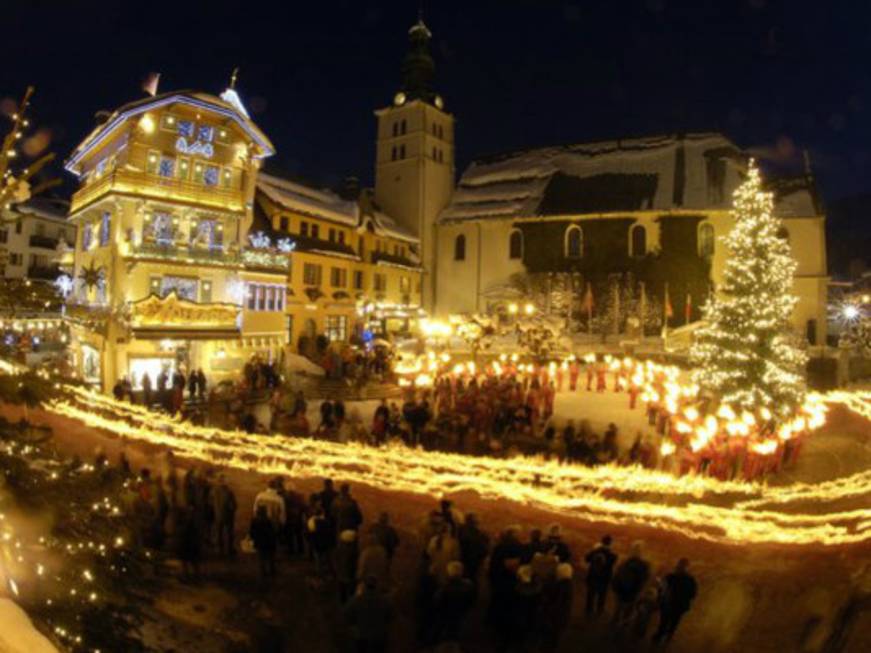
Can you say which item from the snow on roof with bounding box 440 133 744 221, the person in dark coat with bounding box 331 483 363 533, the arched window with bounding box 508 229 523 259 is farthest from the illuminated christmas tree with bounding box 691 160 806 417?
the arched window with bounding box 508 229 523 259

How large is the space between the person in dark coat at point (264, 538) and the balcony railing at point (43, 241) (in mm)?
48349

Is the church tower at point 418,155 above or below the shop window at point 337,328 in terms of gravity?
Answer: above

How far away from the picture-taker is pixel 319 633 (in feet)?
29.5

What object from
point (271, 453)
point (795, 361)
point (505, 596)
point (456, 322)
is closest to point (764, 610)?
point (505, 596)

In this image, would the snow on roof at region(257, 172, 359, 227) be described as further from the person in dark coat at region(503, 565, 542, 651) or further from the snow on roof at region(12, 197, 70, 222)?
the person in dark coat at region(503, 565, 542, 651)

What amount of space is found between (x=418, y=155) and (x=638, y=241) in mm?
18582

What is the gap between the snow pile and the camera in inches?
109

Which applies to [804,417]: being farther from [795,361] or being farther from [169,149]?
[169,149]

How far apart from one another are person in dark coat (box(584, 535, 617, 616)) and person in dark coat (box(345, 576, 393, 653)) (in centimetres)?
329

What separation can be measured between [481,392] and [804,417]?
10700 millimetres

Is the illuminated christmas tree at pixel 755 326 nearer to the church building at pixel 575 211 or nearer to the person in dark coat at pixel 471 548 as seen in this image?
the person in dark coat at pixel 471 548

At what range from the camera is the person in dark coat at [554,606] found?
8.12 metres

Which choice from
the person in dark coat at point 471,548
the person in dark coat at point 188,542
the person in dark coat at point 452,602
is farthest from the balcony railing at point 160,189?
the person in dark coat at point 452,602

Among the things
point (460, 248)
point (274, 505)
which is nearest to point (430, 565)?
point (274, 505)
